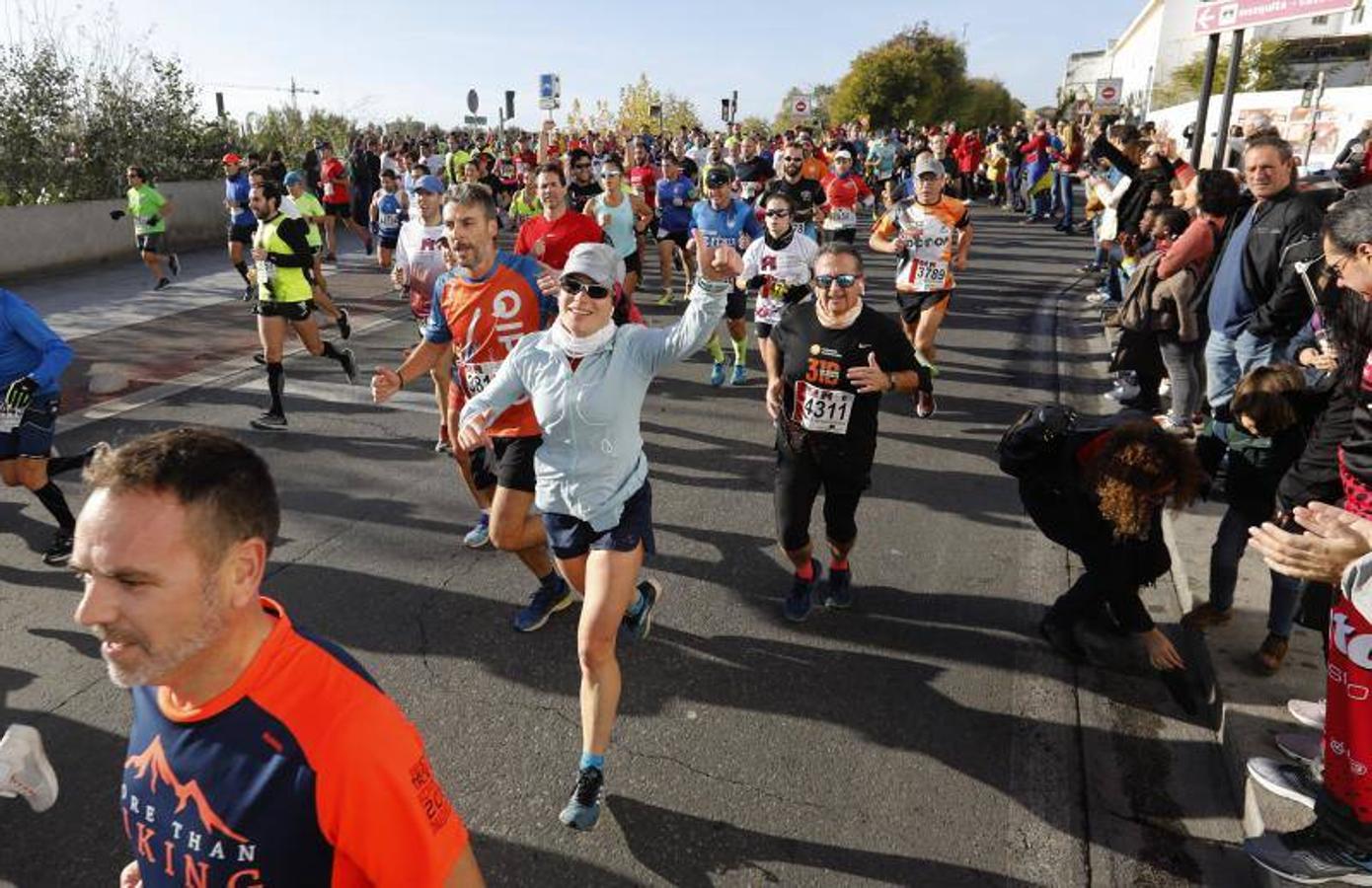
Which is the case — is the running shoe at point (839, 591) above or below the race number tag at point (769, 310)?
below

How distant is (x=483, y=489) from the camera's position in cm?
524

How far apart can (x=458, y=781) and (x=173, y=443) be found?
227 centimetres

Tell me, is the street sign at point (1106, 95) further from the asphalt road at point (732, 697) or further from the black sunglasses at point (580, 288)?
the black sunglasses at point (580, 288)

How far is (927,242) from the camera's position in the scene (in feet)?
24.9

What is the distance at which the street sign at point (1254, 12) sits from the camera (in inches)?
231

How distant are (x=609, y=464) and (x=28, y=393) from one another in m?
3.72

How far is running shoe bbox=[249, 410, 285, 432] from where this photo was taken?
7.34 metres

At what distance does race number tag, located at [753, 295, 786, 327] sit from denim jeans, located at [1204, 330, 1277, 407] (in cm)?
314

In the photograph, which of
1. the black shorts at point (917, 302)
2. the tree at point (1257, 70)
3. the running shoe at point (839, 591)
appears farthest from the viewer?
the tree at point (1257, 70)

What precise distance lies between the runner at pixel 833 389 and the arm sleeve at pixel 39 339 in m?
4.02

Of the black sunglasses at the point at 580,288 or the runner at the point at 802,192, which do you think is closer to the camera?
the black sunglasses at the point at 580,288

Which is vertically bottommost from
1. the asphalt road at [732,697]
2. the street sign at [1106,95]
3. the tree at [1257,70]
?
the asphalt road at [732,697]

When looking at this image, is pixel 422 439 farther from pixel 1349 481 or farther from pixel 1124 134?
pixel 1124 134

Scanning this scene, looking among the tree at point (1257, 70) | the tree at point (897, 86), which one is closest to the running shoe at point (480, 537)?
the tree at point (1257, 70)
